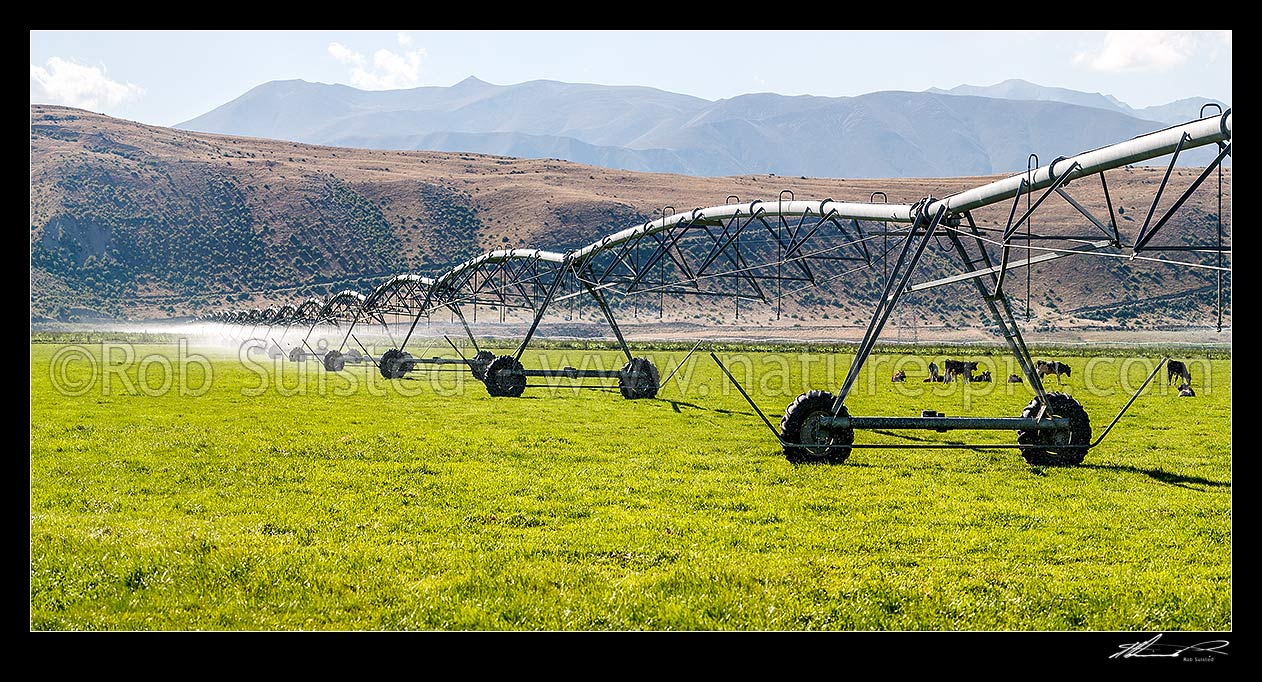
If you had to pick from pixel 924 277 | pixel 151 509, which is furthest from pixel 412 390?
pixel 924 277

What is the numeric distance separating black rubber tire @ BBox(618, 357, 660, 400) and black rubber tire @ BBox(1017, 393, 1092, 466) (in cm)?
1243

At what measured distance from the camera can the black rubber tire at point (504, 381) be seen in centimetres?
2572

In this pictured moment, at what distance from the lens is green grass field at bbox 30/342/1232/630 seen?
7301 millimetres

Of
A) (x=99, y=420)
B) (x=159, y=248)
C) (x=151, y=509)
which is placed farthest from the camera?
(x=159, y=248)

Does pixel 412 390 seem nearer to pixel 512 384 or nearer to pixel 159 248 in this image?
pixel 512 384

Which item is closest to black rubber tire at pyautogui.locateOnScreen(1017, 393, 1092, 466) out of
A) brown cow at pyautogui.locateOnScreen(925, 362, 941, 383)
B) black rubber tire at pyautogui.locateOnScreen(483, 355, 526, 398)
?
black rubber tire at pyautogui.locateOnScreen(483, 355, 526, 398)

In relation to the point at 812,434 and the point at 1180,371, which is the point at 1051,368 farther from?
the point at 812,434

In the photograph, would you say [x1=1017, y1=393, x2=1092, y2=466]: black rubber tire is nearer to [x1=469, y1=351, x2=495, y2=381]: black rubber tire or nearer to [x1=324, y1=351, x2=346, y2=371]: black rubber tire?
[x1=469, y1=351, x2=495, y2=381]: black rubber tire

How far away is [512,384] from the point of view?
25.8 metres

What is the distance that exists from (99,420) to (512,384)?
30.5 feet
